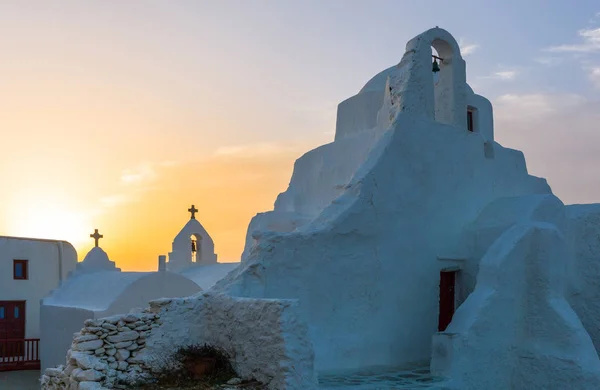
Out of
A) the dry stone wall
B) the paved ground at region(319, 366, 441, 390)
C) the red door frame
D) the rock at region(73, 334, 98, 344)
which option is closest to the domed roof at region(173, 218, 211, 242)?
the red door frame

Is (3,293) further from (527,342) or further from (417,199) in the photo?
(527,342)

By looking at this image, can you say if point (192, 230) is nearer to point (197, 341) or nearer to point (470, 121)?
point (470, 121)

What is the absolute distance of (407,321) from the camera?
1077 cm

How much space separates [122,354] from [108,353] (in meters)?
0.20

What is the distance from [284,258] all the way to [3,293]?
14.0 m

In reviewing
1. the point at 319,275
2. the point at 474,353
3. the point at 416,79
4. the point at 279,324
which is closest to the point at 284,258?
the point at 319,275

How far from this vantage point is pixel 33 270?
2095cm

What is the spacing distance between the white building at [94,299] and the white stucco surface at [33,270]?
3737mm

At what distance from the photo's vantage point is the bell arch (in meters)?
11.3

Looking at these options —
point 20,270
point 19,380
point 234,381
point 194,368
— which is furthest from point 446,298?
point 20,270

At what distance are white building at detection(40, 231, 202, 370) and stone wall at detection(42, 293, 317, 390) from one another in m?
Result: 5.58

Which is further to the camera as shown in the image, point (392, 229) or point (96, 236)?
point (96, 236)

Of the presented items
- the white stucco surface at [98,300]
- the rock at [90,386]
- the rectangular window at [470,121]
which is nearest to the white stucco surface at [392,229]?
the rectangular window at [470,121]

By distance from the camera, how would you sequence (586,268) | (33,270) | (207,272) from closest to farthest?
(586,268) < (207,272) < (33,270)
